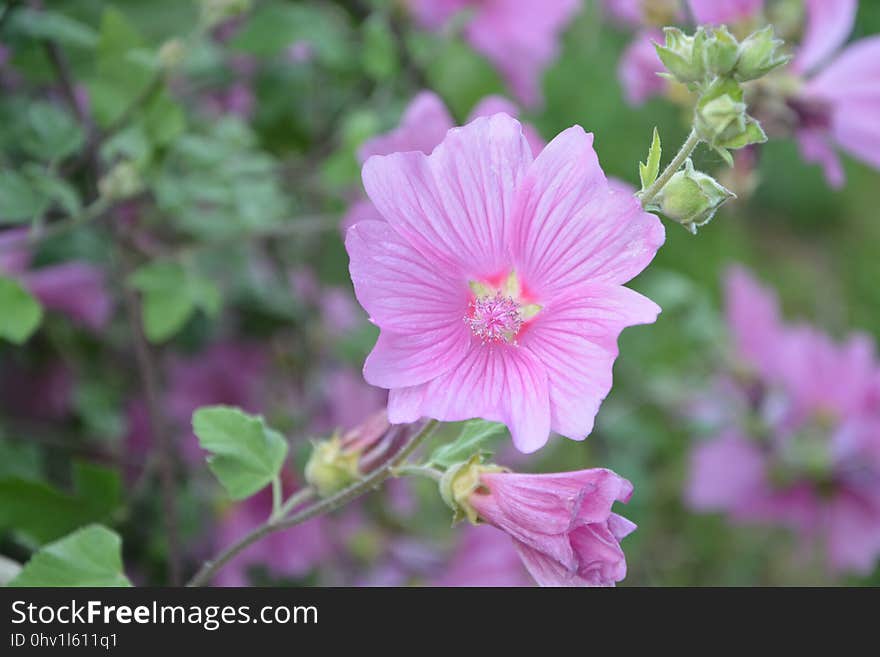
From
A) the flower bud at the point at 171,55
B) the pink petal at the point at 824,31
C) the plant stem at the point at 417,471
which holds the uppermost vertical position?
the pink petal at the point at 824,31

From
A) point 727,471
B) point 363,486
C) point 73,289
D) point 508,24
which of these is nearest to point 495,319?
point 363,486

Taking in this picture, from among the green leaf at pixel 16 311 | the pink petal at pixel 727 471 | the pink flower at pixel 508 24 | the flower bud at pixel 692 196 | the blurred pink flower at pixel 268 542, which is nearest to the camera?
the flower bud at pixel 692 196

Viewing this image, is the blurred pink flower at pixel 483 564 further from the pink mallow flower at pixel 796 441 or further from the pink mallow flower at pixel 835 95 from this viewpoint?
the pink mallow flower at pixel 835 95

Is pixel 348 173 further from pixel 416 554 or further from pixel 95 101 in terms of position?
pixel 416 554

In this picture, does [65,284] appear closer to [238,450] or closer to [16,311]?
[16,311]

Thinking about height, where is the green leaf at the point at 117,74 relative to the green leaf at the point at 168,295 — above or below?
above

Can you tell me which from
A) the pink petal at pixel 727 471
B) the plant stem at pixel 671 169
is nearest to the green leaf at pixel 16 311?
the plant stem at pixel 671 169
